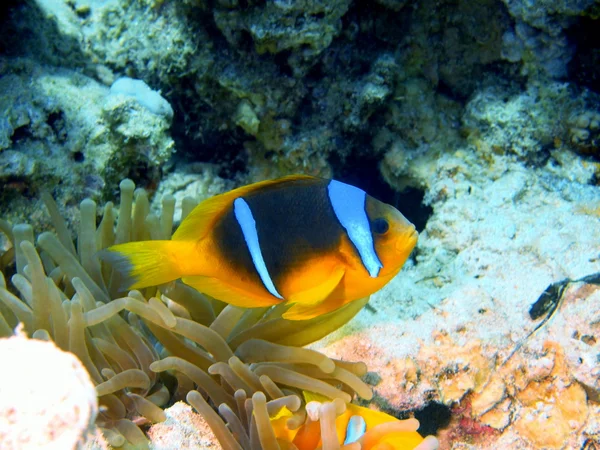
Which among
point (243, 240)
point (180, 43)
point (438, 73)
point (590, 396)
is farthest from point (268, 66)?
point (590, 396)

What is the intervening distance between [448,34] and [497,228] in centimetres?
125

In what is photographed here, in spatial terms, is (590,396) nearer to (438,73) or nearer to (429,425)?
(429,425)

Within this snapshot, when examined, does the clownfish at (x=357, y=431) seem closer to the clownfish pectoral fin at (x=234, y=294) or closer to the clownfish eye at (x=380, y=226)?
the clownfish pectoral fin at (x=234, y=294)

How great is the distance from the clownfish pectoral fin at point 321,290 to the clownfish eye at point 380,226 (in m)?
0.15

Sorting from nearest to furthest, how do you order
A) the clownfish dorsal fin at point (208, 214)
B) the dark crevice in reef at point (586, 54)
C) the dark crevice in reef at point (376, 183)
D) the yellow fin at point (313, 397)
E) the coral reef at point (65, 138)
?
the clownfish dorsal fin at point (208, 214) < the yellow fin at point (313, 397) < the coral reef at point (65, 138) < the dark crevice in reef at point (586, 54) < the dark crevice in reef at point (376, 183)

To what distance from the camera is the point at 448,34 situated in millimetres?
2783

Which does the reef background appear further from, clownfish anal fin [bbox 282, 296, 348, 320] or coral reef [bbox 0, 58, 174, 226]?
clownfish anal fin [bbox 282, 296, 348, 320]

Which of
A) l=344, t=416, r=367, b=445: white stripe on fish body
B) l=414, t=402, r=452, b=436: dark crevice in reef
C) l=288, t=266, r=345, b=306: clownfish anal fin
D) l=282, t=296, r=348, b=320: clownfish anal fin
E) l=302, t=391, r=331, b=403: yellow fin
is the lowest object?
l=414, t=402, r=452, b=436: dark crevice in reef

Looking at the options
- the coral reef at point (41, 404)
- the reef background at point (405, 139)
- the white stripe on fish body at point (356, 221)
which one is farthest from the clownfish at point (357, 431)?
the coral reef at point (41, 404)

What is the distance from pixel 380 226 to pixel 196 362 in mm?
822

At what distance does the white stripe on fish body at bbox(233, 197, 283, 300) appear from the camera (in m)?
1.38

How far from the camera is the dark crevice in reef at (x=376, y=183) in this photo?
10.1 feet

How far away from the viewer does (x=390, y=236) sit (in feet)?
4.40

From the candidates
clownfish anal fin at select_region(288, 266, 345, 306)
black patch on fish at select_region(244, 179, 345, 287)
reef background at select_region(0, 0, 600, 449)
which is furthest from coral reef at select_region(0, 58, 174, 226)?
clownfish anal fin at select_region(288, 266, 345, 306)
